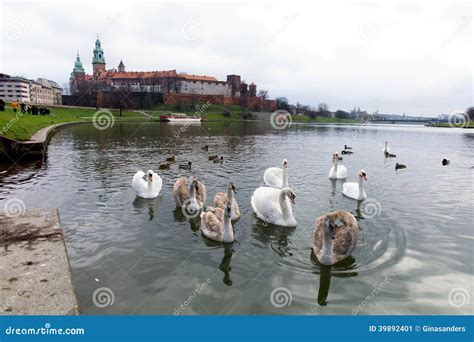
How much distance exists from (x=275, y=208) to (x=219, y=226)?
204 centimetres

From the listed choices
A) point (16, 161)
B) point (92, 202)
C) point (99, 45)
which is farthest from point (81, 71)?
point (92, 202)

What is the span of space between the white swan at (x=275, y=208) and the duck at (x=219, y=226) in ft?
4.78

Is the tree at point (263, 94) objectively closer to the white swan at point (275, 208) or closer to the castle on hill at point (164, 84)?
the castle on hill at point (164, 84)

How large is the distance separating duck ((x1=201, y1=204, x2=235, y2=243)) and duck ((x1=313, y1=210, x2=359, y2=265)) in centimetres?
230

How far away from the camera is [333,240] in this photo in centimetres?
810

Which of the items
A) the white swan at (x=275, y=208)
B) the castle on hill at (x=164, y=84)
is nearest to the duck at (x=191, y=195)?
the white swan at (x=275, y=208)

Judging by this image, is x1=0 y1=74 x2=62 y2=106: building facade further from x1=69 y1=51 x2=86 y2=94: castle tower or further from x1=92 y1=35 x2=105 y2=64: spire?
x1=92 y1=35 x2=105 y2=64: spire

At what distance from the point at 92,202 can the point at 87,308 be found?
7.04 meters

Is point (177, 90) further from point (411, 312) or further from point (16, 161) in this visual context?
point (411, 312)

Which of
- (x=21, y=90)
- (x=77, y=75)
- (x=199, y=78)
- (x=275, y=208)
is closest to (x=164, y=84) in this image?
(x=199, y=78)

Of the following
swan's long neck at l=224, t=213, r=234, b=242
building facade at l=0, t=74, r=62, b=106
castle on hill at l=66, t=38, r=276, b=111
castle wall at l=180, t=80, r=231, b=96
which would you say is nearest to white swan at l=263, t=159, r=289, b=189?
swan's long neck at l=224, t=213, r=234, b=242

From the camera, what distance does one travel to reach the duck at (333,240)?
7691 millimetres

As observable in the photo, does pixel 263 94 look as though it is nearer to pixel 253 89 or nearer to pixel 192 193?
pixel 253 89

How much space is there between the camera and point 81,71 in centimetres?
15900
